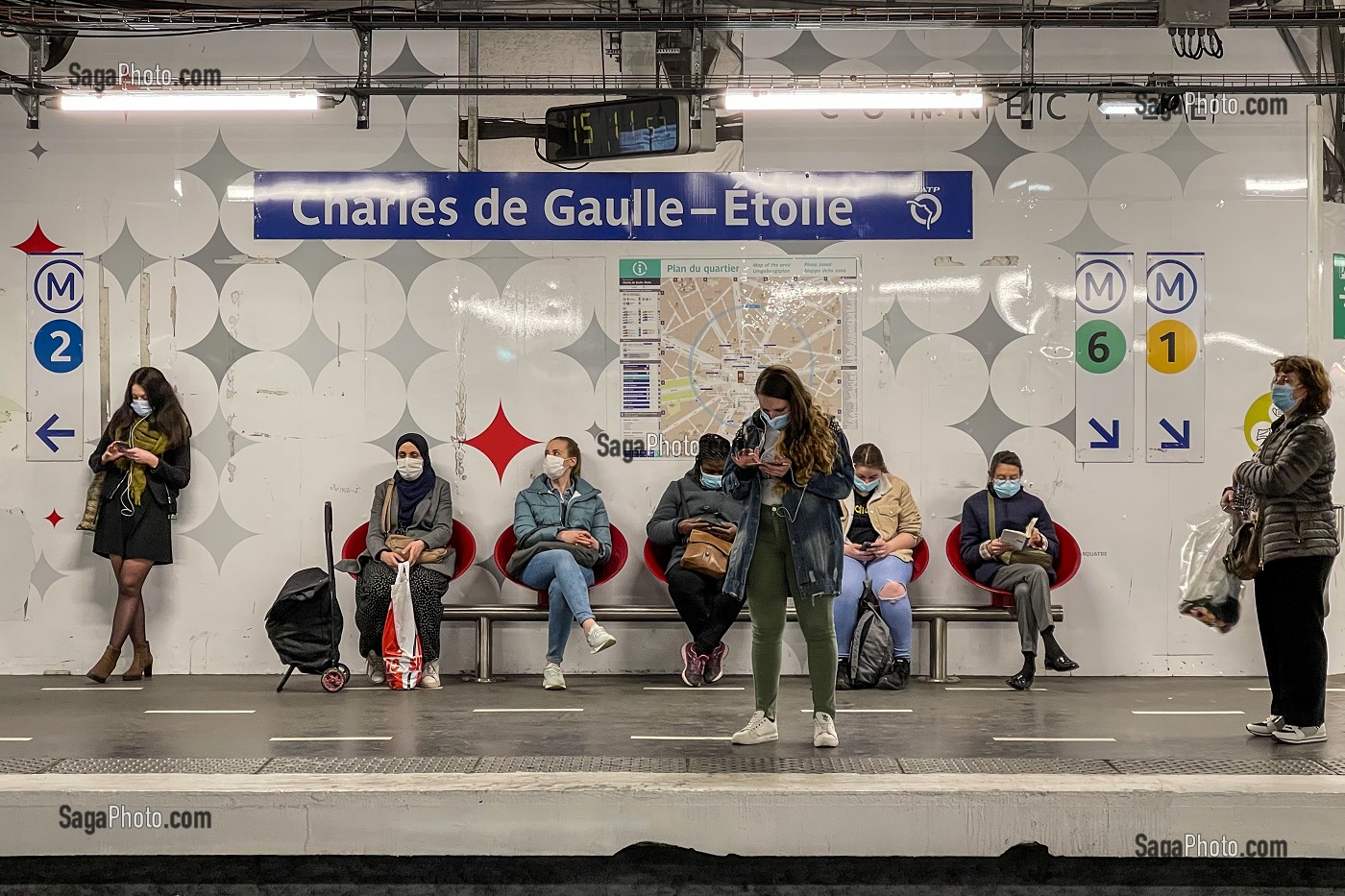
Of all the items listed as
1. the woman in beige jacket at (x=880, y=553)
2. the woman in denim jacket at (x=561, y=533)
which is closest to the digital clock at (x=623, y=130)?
the woman in denim jacket at (x=561, y=533)

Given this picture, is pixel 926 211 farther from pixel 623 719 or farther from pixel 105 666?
pixel 105 666

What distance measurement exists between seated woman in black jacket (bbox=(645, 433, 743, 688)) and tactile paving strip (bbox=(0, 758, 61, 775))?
3073mm

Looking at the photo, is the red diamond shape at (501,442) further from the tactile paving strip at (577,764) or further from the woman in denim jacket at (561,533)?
the tactile paving strip at (577,764)

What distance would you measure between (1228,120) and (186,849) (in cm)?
649

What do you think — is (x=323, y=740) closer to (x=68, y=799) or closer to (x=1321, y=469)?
(x=68, y=799)

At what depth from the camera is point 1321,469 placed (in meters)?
4.87

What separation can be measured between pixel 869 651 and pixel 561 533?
1.74 m

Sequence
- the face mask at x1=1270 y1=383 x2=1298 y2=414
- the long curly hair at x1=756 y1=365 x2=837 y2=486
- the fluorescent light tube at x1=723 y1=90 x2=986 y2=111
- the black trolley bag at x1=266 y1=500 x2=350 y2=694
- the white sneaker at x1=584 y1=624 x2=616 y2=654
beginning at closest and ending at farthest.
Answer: the long curly hair at x1=756 y1=365 x2=837 y2=486
the face mask at x1=1270 y1=383 x2=1298 y2=414
the white sneaker at x1=584 y1=624 x2=616 y2=654
the black trolley bag at x1=266 y1=500 x2=350 y2=694
the fluorescent light tube at x1=723 y1=90 x2=986 y2=111

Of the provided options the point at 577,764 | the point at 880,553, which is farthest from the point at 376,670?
the point at 880,553

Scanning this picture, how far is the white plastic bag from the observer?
17.2 ft

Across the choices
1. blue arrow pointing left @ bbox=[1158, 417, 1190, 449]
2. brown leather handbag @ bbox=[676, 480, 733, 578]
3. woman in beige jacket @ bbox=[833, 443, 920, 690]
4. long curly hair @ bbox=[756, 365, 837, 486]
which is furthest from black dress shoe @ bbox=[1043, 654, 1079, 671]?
long curly hair @ bbox=[756, 365, 837, 486]

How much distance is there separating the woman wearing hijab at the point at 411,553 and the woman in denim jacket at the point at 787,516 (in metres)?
2.37

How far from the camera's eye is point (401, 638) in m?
6.57

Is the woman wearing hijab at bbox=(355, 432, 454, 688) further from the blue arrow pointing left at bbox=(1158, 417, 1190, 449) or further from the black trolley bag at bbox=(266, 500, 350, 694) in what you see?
the blue arrow pointing left at bbox=(1158, 417, 1190, 449)
